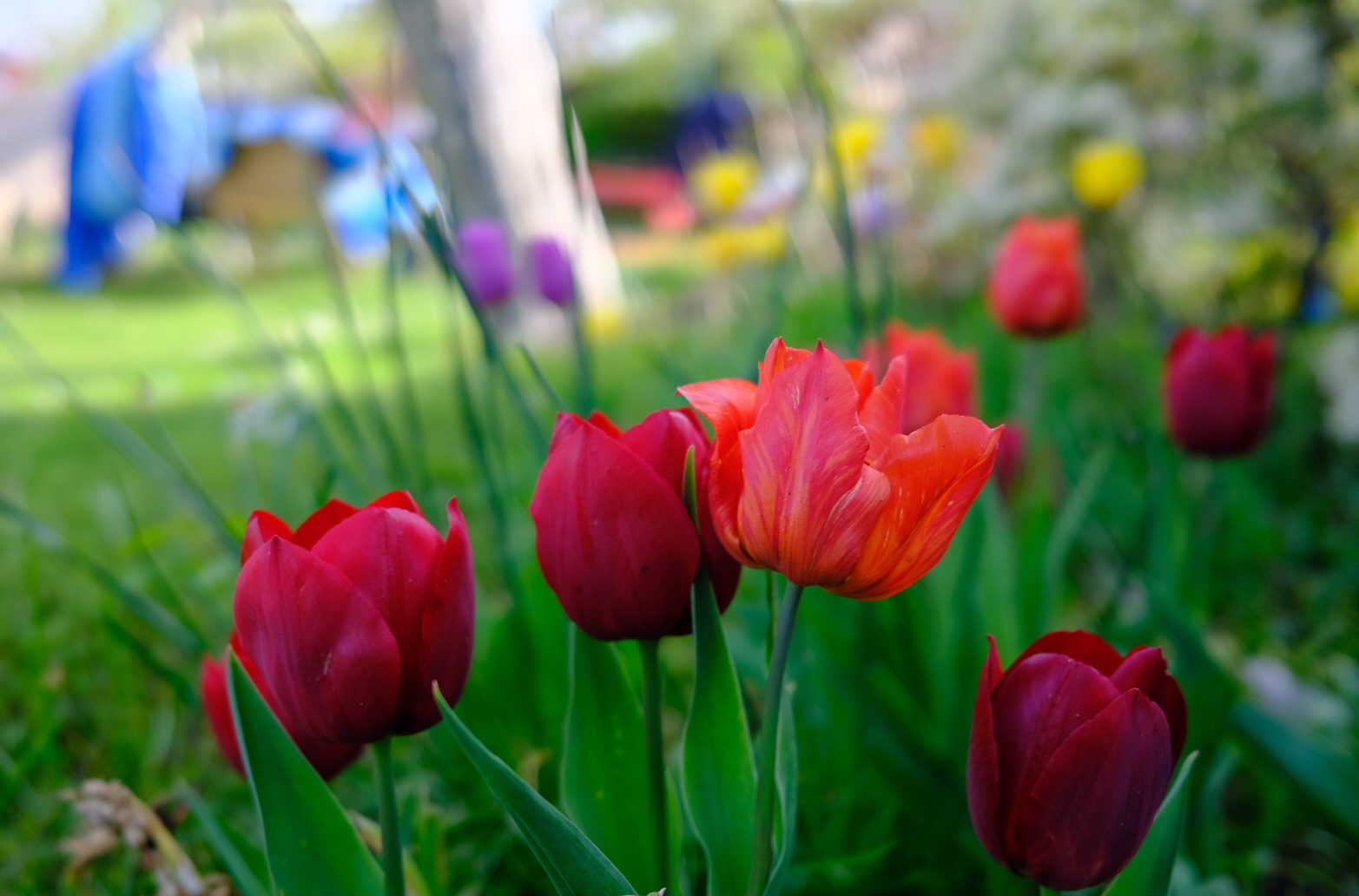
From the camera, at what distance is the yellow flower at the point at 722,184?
7.56 ft

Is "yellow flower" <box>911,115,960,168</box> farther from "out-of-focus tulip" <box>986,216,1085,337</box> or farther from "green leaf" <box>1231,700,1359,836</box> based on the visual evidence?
"green leaf" <box>1231,700,1359,836</box>

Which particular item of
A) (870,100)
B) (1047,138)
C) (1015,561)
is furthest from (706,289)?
(1015,561)

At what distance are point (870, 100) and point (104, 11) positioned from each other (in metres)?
8.95

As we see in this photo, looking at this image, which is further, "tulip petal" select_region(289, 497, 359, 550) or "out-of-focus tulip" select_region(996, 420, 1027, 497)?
"out-of-focus tulip" select_region(996, 420, 1027, 497)

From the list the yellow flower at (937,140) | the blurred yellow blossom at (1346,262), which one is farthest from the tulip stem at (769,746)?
the yellow flower at (937,140)

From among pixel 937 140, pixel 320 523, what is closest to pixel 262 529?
pixel 320 523

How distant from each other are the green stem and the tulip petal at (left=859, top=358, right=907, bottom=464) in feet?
0.43

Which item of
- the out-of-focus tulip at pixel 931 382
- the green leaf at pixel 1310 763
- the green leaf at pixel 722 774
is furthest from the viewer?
the out-of-focus tulip at pixel 931 382

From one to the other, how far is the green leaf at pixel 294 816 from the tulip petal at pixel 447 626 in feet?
0.15

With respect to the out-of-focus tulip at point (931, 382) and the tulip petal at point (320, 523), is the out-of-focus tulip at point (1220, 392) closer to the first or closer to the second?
the out-of-focus tulip at point (931, 382)

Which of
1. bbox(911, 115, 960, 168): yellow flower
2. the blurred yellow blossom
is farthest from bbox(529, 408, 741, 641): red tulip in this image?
bbox(911, 115, 960, 168): yellow flower

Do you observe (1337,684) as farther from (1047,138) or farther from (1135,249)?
(1135,249)

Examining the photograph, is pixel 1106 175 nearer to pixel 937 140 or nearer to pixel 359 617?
pixel 937 140

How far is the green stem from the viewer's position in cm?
41
